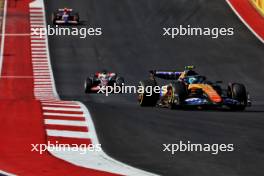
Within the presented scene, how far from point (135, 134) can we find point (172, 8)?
33.9m

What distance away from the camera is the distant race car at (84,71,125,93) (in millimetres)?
29494

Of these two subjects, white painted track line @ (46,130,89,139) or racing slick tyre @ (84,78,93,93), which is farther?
racing slick tyre @ (84,78,93,93)

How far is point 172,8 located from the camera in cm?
4666

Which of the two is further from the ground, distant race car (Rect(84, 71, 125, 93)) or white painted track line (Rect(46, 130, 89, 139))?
distant race car (Rect(84, 71, 125, 93))

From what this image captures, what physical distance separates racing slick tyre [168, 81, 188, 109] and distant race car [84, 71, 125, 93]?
10.1m

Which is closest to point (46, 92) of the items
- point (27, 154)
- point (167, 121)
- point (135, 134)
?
point (167, 121)

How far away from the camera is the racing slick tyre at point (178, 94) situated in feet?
62.7

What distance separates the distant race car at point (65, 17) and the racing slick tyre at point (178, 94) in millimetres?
25627

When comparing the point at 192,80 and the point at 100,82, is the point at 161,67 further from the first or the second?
the point at 192,80

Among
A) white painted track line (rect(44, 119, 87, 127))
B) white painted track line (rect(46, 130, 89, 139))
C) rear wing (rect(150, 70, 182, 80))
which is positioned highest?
rear wing (rect(150, 70, 182, 80))

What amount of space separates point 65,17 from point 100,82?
49.7 ft

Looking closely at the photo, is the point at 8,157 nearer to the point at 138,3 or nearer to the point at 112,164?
the point at 112,164

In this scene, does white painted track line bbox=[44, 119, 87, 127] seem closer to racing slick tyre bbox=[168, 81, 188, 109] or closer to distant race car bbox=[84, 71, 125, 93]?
racing slick tyre bbox=[168, 81, 188, 109]

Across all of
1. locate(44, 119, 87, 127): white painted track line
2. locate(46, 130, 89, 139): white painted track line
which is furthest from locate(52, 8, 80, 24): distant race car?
locate(46, 130, 89, 139): white painted track line
